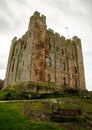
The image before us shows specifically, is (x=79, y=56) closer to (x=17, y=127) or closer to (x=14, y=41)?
(x=14, y=41)

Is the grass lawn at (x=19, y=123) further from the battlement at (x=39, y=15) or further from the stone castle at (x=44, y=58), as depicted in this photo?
the battlement at (x=39, y=15)

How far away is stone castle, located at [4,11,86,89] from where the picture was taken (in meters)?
42.3

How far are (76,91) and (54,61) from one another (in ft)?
29.8

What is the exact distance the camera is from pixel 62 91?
39.6 meters

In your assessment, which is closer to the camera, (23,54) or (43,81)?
(43,81)

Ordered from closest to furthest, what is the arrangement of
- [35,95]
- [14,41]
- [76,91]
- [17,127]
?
1. [17,127]
2. [35,95]
3. [76,91]
4. [14,41]

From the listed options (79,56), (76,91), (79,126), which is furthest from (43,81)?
(79,126)

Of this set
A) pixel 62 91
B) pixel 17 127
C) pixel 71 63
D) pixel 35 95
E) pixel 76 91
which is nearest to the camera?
pixel 17 127

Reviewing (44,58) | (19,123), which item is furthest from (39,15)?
(19,123)

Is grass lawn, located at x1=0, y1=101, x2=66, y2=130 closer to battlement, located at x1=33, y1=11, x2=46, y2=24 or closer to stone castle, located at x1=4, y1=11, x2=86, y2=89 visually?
stone castle, located at x1=4, y1=11, x2=86, y2=89

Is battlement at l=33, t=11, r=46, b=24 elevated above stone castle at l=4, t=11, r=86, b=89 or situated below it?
above

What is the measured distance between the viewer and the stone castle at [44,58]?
42.3 m

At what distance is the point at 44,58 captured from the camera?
146ft

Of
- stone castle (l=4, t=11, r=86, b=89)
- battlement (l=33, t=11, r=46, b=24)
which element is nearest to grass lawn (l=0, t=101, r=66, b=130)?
stone castle (l=4, t=11, r=86, b=89)
